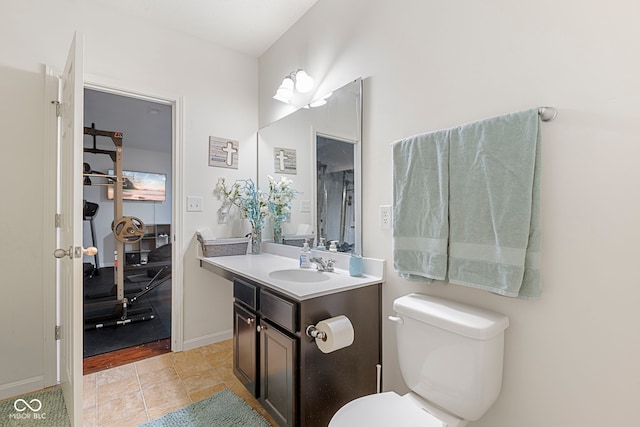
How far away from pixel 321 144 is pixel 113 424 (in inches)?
79.2

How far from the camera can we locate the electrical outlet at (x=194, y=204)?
2.45m

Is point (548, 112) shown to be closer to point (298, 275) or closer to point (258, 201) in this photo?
point (298, 275)

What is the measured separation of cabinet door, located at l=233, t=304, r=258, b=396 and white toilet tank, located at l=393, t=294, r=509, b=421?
0.85m

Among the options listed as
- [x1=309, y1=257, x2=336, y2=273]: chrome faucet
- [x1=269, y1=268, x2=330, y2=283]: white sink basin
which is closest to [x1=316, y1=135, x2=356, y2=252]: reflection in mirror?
[x1=309, y1=257, x2=336, y2=273]: chrome faucet

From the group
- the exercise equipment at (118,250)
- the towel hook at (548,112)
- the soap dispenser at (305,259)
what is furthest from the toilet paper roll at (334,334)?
the exercise equipment at (118,250)

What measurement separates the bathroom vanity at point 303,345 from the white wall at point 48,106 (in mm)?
889

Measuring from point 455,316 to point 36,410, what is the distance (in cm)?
236

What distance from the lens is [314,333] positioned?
1338mm

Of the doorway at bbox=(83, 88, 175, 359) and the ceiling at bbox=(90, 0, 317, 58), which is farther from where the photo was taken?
the doorway at bbox=(83, 88, 175, 359)

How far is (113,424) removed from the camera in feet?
5.22

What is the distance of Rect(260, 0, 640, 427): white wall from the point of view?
0.92m

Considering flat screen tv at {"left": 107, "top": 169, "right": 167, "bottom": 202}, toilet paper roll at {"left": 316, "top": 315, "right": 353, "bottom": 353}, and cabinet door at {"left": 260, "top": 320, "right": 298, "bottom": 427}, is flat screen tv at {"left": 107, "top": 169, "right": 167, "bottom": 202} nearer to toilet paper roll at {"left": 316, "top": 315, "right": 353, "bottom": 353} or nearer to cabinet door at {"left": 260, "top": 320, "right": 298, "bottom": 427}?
cabinet door at {"left": 260, "top": 320, "right": 298, "bottom": 427}

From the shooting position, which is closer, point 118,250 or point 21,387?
point 21,387

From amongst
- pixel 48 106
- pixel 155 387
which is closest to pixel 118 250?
pixel 48 106
